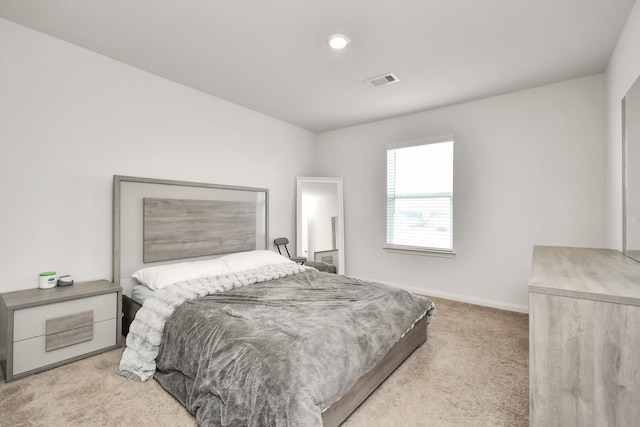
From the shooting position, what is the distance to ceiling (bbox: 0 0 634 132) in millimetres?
2055

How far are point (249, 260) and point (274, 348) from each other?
186 centimetres

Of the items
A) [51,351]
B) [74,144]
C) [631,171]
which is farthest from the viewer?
[74,144]

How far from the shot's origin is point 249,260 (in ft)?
10.8

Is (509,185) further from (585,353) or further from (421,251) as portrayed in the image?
(585,353)

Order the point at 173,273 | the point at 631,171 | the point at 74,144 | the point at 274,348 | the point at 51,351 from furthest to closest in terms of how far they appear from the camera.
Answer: the point at 173,273 < the point at 74,144 < the point at 51,351 < the point at 631,171 < the point at 274,348

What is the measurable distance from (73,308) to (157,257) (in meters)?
0.86

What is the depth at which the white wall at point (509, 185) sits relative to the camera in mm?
3068

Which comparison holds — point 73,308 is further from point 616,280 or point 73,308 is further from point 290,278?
point 616,280

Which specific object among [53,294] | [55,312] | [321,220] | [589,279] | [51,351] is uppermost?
[321,220]

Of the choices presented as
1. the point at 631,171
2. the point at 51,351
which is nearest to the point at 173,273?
the point at 51,351

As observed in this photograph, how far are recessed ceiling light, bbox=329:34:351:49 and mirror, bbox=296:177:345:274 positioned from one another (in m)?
2.42

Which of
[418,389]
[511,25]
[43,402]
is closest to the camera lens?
[43,402]

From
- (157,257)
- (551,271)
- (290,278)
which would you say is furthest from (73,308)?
(551,271)

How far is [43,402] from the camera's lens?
1.82m
